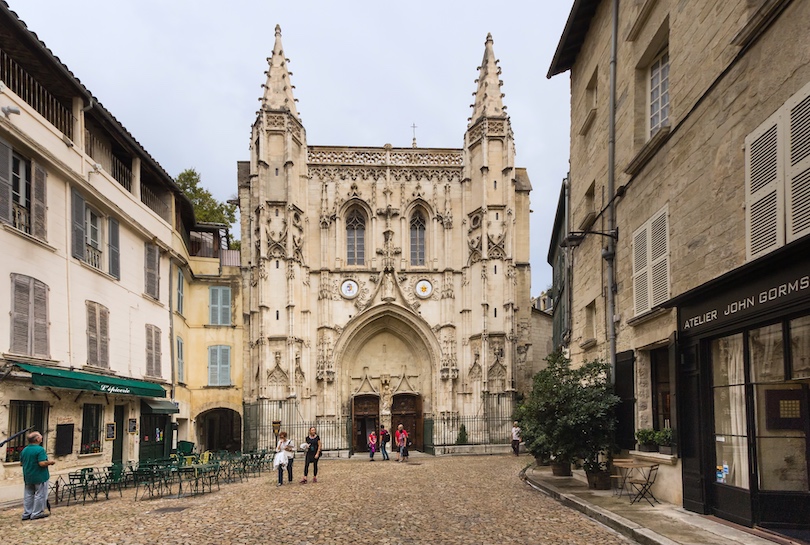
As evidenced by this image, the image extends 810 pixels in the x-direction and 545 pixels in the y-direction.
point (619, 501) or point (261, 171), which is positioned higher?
point (261, 171)

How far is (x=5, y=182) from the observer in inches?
547

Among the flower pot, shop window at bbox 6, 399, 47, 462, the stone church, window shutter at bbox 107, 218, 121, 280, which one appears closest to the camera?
shop window at bbox 6, 399, 47, 462

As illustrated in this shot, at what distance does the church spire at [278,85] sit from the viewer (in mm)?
32906

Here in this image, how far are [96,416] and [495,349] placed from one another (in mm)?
18354

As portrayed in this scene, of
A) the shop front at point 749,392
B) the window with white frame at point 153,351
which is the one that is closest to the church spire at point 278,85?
the window with white frame at point 153,351

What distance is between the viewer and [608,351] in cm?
1445

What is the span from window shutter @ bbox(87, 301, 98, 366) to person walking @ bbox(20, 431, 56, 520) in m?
6.04

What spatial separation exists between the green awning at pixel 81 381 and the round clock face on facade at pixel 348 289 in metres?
14.0

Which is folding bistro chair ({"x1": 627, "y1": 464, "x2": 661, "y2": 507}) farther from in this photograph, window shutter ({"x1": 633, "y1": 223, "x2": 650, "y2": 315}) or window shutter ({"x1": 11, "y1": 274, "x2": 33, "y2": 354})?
window shutter ({"x1": 11, "y1": 274, "x2": 33, "y2": 354})

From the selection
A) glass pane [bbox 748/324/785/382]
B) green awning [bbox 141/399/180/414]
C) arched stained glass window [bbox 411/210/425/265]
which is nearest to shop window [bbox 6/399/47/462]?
green awning [bbox 141/399/180/414]

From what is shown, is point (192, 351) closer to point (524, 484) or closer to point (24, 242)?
point (24, 242)

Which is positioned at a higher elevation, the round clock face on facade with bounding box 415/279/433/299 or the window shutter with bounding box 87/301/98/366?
the round clock face on facade with bounding box 415/279/433/299

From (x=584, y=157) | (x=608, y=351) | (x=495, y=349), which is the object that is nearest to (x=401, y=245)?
(x=495, y=349)

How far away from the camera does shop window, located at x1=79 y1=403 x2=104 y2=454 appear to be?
56.4ft
